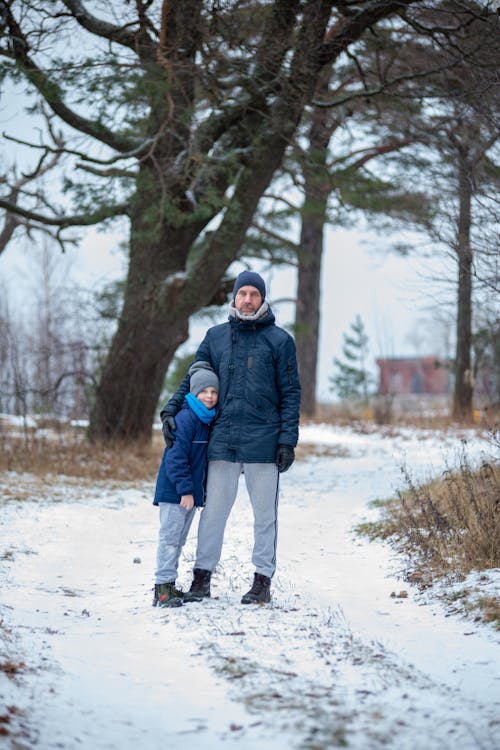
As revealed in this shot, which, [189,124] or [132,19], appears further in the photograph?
[189,124]

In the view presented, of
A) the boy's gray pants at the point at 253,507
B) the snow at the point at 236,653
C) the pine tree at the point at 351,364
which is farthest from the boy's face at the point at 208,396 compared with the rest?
the pine tree at the point at 351,364

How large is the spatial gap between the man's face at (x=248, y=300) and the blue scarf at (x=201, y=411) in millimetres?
597

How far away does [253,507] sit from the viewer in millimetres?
4762

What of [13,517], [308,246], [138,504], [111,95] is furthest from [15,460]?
[308,246]

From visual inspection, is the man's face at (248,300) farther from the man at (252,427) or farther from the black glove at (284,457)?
the black glove at (284,457)

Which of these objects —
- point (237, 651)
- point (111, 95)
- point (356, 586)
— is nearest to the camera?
point (237, 651)

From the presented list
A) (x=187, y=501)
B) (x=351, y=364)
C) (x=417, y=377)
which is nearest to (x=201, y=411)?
(x=187, y=501)

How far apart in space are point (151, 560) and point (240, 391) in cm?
207

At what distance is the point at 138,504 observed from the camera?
345 inches

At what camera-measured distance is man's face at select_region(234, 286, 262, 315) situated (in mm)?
4844

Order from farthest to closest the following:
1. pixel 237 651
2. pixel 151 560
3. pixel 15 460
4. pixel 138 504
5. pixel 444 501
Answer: pixel 15 460
pixel 138 504
pixel 444 501
pixel 151 560
pixel 237 651

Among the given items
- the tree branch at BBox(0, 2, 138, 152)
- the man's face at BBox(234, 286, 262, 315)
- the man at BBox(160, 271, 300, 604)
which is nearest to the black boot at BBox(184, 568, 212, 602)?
the man at BBox(160, 271, 300, 604)

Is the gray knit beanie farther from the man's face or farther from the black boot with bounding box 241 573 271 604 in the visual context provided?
the black boot with bounding box 241 573 271 604

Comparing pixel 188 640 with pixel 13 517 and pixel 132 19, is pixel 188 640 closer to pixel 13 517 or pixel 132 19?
pixel 13 517
